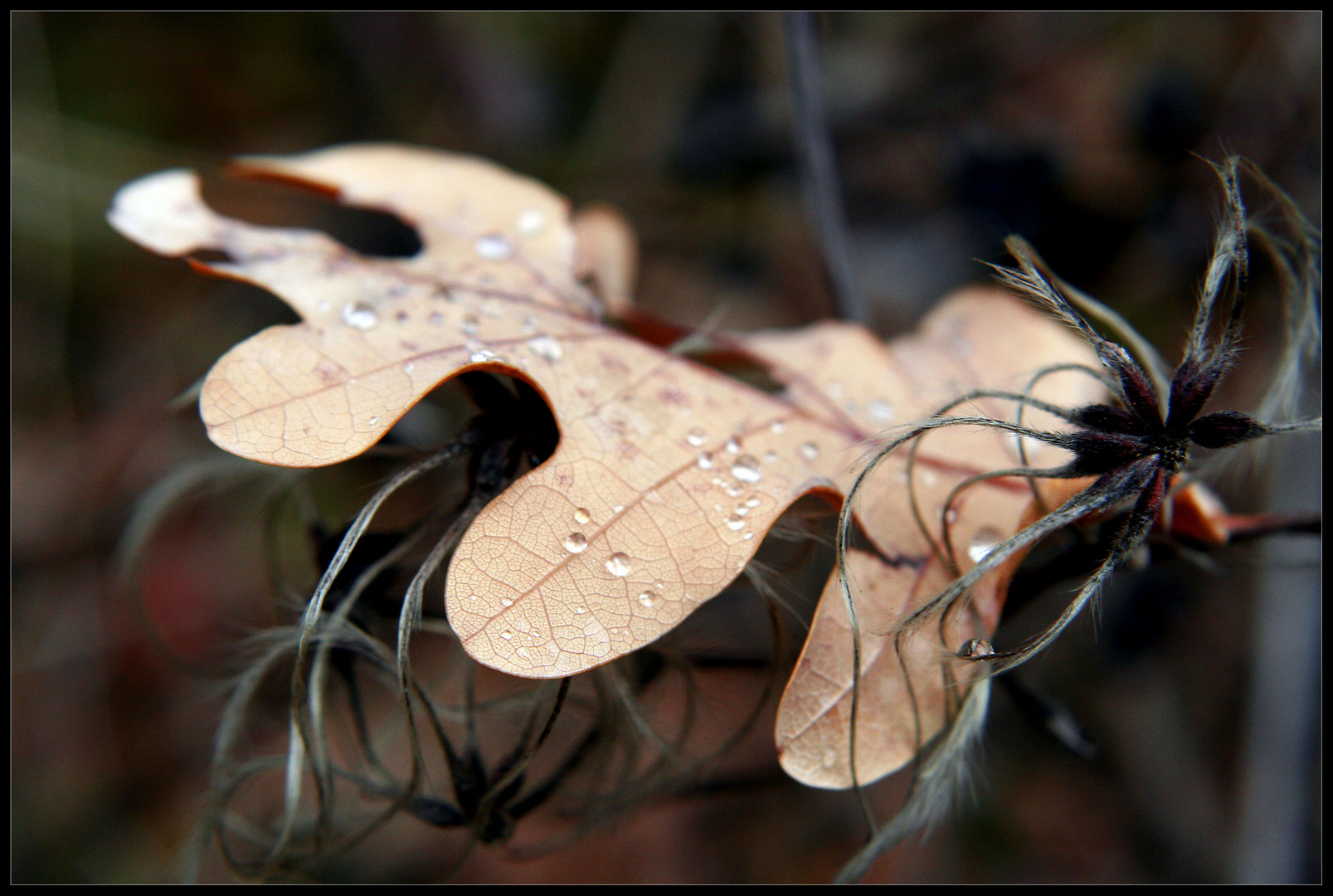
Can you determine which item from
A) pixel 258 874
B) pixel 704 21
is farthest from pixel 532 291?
pixel 704 21

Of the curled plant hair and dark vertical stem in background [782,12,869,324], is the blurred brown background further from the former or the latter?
the curled plant hair

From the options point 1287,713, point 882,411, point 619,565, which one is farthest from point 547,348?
point 1287,713

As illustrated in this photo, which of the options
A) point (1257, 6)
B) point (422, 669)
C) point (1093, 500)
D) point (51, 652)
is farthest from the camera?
point (51, 652)

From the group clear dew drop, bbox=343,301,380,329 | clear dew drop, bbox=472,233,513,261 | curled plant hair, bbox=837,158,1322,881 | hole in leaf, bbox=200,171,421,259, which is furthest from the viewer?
hole in leaf, bbox=200,171,421,259

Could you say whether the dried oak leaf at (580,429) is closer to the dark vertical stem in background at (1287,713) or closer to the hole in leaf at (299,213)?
the dark vertical stem in background at (1287,713)

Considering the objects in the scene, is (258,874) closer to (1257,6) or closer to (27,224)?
(27,224)

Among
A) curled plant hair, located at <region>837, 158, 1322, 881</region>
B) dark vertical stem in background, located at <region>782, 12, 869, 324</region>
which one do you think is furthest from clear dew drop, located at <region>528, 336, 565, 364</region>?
dark vertical stem in background, located at <region>782, 12, 869, 324</region>
